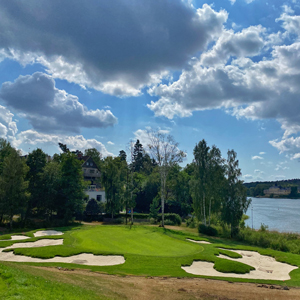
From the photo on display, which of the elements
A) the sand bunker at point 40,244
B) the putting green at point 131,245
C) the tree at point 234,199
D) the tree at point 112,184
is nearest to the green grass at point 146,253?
the putting green at point 131,245

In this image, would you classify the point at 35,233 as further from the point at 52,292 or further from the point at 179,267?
the point at 52,292

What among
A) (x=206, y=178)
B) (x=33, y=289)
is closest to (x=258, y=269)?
(x=33, y=289)

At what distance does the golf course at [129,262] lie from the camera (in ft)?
33.2

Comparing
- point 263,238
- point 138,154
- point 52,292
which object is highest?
point 138,154

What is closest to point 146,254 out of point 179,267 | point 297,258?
point 179,267

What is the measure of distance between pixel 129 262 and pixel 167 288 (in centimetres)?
431

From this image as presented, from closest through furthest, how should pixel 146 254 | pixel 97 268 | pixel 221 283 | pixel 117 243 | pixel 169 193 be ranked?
pixel 221 283, pixel 97 268, pixel 146 254, pixel 117 243, pixel 169 193

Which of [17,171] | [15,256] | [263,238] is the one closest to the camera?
[15,256]

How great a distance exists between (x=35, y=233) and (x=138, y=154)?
66954 mm

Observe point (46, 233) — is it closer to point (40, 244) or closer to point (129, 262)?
point (40, 244)

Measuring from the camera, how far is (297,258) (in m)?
19.2

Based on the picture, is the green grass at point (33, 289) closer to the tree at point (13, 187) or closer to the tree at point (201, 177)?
the tree at point (13, 187)

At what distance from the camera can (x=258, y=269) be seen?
16.4 metres

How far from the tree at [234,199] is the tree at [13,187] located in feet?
86.4
